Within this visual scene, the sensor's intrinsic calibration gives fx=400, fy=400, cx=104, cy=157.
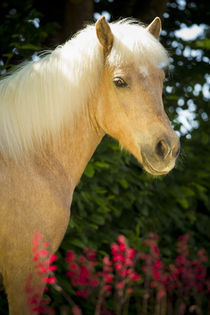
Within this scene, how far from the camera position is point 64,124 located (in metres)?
2.27

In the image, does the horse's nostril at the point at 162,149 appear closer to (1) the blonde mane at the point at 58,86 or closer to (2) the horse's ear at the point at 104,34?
(1) the blonde mane at the point at 58,86

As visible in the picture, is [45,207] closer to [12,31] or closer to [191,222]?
[12,31]

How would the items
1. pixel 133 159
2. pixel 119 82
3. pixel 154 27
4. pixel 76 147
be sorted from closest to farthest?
pixel 119 82
pixel 76 147
pixel 154 27
pixel 133 159

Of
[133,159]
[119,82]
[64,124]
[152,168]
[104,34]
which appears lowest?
[133,159]

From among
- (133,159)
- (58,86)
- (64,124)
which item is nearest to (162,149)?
(64,124)

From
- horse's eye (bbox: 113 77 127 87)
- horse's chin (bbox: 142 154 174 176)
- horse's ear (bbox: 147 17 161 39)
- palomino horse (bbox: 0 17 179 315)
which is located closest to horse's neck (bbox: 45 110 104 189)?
palomino horse (bbox: 0 17 179 315)

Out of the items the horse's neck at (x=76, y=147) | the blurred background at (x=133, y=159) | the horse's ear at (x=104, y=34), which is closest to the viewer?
the horse's ear at (x=104, y=34)

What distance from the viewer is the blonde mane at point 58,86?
7.17 feet

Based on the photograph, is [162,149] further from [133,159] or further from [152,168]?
[133,159]

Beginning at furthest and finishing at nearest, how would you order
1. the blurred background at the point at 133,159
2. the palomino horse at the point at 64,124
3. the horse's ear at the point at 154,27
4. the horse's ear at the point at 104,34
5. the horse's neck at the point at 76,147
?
1. the blurred background at the point at 133,159
2. the horse's ear at the point at 154,27
3. the horse's neck at the point at 76,147
4. the horse's ear at the point at 104,34
5. the palomino horse at the point at 64,124

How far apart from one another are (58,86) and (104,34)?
383mm

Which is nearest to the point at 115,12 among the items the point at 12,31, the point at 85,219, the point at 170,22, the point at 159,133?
the point at 170,22

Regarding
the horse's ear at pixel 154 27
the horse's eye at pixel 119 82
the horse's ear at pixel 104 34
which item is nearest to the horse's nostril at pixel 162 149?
the horse's eye at pixel 119 82

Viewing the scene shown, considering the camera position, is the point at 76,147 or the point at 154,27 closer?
the point at 76,147
